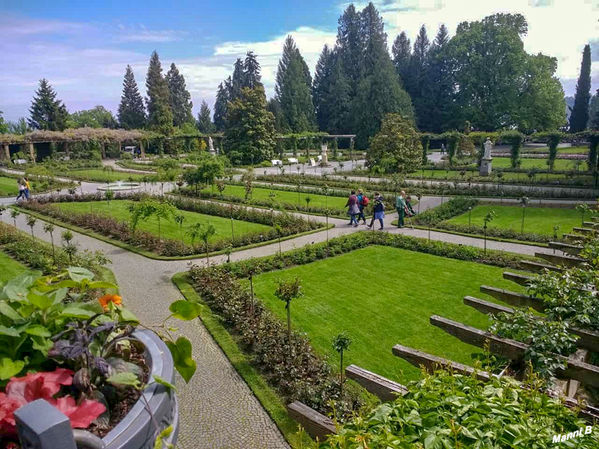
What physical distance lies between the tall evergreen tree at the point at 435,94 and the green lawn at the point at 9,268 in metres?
46.5

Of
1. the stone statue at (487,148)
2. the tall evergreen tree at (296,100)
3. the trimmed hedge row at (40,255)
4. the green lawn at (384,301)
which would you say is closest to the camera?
the green lawn at (384,301)

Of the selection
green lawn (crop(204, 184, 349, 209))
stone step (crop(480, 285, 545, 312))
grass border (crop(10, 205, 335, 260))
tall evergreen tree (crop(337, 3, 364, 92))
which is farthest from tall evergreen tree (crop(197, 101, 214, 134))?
stone step (crop(480, 285, 545, 312))

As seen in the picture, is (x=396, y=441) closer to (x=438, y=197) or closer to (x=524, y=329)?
(x=524, y=329)

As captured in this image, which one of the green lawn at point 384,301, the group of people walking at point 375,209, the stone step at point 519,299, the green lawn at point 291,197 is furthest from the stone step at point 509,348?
the green lawn at point 291,197

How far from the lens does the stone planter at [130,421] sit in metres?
0.90

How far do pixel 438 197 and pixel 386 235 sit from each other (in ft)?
29.6

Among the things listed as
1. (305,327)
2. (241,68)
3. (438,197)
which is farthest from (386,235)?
(241,68)

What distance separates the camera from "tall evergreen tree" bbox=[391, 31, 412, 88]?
54.2 metres

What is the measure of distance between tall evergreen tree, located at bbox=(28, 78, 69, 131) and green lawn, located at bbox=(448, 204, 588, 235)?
53569mm

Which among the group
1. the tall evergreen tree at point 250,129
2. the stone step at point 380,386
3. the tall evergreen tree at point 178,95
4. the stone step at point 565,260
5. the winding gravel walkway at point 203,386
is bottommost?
the winding gravel walkway at point 203,386

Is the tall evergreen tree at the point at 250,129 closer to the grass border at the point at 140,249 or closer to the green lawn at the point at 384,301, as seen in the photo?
the grass border at the point at 140,249

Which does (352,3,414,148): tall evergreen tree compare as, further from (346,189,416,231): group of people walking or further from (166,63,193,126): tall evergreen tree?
(166,63,193,126): tall evergreen tree

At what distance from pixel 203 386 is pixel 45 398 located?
529 cm

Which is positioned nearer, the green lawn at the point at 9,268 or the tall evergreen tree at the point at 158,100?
the green lawn at the point at 9,268
